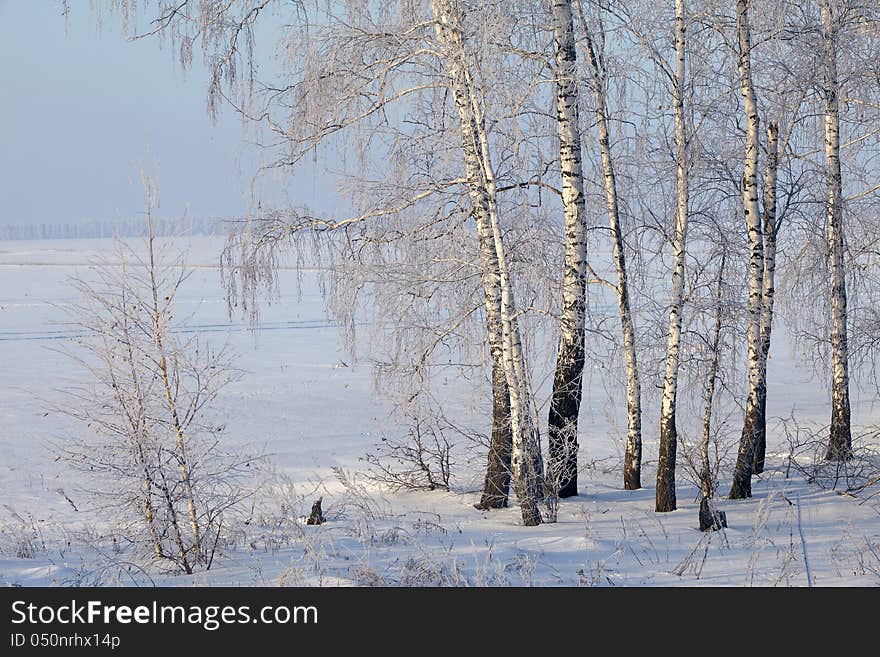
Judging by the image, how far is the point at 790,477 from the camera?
11.5 metres

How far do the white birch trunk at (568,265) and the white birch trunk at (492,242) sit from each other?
0.46 meters

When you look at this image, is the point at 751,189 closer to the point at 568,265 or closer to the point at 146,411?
the point at 568,265

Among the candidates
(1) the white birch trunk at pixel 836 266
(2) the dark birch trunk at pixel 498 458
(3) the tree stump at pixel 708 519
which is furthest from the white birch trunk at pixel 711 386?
(1) the white birch trunk at pixel 836 266

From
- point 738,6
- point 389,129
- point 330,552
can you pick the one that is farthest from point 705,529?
point 738,6

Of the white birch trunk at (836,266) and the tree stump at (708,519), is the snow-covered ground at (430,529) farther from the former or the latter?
the white birch trunk at (836,266)

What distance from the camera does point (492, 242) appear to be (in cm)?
859

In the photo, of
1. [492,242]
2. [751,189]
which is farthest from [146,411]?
[751,189]

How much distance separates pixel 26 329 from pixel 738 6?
102 ft

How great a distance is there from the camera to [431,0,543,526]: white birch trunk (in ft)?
25.7

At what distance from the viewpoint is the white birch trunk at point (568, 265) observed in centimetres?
900

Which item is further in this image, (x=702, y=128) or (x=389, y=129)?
(x=702, y=128)

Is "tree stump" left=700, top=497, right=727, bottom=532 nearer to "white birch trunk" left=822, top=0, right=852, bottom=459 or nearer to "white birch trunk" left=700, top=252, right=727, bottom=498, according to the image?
"white birch trunk" left=700, top=252, right=727, bottom=498
